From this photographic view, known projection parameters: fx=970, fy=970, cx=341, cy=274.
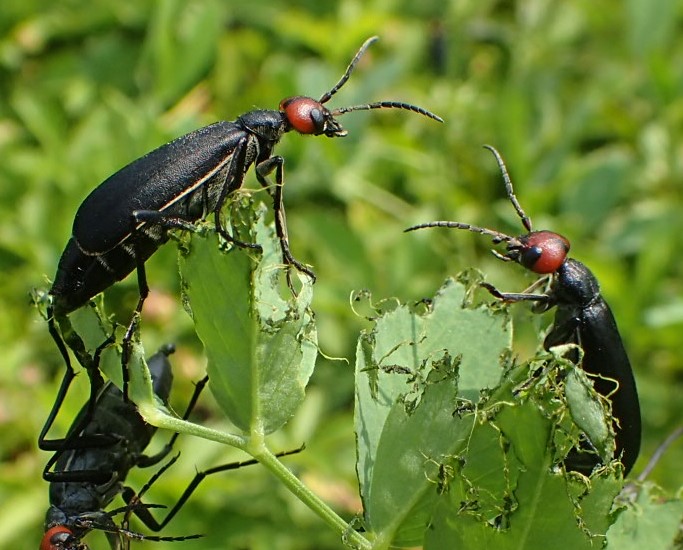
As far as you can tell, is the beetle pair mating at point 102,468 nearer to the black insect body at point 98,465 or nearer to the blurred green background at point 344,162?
the black insect body at point 98,465

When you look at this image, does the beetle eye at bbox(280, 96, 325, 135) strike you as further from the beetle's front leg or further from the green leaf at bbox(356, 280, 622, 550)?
the green leaf at bbox(356, 280, 622, 550)

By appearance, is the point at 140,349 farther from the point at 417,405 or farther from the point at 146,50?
the point at 146,50

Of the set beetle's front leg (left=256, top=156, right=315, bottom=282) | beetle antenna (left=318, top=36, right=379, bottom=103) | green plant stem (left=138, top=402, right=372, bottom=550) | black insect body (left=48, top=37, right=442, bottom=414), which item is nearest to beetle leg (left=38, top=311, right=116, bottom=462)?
black insect body (left=48, top=37, right=442, bottom=414)

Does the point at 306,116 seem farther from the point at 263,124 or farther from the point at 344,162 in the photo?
the point at 344,162

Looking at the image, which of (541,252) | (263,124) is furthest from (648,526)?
(263,124)

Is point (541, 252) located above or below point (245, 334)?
above
